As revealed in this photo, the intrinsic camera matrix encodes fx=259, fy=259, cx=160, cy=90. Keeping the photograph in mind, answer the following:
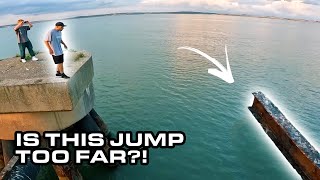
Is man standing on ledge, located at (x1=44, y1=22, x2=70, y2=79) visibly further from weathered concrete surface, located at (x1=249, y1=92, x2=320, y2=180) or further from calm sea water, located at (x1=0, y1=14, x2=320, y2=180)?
weathered concrete surface, located at (x1=249, y1=92, x2=320, y2=180)

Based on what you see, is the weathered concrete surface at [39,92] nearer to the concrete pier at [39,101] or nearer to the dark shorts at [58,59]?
the concrete pier at [39,101]

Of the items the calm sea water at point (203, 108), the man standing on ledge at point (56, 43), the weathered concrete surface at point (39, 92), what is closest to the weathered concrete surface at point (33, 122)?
the weathered concrete surface at point (39, 92)

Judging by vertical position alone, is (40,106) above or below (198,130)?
above

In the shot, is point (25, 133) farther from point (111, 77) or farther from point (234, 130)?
point (111, 77)

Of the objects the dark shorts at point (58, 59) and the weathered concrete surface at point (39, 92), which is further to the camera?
the dark shorts at point (58, 59)

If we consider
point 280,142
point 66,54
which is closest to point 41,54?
point 66,54

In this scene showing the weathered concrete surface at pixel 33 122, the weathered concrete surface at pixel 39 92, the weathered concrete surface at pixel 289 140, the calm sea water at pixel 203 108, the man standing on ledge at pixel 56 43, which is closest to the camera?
the weathered concrete surface at pixel 289 140

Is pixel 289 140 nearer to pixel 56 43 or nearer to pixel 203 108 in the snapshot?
pixel 56 43

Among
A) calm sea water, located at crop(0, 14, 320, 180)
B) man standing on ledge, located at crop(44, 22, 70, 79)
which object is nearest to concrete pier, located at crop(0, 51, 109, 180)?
man standing on ledge, located at crop(44, 22, 70, 79)
